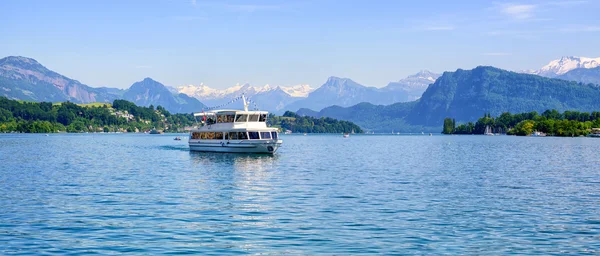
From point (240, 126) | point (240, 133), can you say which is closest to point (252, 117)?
point (240, 126)

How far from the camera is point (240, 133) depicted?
11369cm

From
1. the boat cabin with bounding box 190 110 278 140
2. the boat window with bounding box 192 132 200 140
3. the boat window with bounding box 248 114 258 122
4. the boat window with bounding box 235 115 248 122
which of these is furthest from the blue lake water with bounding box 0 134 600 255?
the boat window with bounding box 192 132 200 140

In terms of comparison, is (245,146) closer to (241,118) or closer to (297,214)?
(241,118)

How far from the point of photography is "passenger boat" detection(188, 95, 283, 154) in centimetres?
11069

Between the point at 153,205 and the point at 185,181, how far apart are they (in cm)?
1907

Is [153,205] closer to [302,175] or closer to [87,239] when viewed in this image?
[87,239]

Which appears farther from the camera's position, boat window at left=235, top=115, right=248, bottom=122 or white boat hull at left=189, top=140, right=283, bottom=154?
boat window at left=235, top=115, right=248, bottom=122

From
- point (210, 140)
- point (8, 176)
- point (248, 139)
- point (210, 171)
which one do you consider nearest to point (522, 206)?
point (210, 171)

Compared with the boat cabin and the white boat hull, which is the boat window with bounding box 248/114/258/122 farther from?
the white boat hull

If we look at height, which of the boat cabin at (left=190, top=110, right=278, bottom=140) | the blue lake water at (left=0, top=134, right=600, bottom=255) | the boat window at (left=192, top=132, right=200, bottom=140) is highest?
the boat cabin at (left=190, top=110, right=278, bottom=140)

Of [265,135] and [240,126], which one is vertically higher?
[240,126]

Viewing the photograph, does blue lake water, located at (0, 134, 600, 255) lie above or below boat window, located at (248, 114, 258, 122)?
below

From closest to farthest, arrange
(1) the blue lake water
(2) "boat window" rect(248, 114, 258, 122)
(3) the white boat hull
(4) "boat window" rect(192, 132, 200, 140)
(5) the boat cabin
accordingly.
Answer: (1) the blue lake water < (3) the white boat hull < (5) the boat cabin < (2) "boat window" rect(248, 114, 258, 122) < (4) "boat window" rect(192, 132, 200, 140)

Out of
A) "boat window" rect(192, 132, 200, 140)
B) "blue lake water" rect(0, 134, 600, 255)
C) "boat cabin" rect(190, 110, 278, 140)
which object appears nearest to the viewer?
"blue lake water" rect(0, 134, 600, 255)
